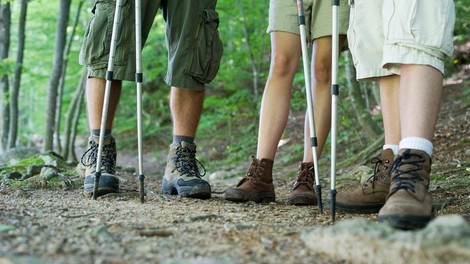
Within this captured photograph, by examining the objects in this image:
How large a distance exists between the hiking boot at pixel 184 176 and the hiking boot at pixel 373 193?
1.09 meters

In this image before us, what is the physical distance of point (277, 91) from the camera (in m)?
4.02

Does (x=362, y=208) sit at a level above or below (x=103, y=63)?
below

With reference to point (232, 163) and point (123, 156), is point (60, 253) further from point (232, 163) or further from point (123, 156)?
point (123, 156)

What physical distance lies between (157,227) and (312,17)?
2.10 meters

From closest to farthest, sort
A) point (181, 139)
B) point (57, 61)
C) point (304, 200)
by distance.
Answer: point (304, 200) < point (181, 139) < point (57, 61)

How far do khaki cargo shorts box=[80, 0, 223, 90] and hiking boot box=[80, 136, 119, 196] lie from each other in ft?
1.67

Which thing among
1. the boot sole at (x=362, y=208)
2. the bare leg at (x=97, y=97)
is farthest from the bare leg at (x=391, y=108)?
the bare leg at (x=97, y=97)

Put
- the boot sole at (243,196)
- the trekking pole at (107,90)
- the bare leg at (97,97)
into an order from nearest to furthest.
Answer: the trekking pole at (107,90), the boot sole at (243,196), the bare leg at (97,97)

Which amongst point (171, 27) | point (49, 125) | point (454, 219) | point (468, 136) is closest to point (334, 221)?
point (454, 219)

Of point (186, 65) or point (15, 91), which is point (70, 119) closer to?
point (15, 91)

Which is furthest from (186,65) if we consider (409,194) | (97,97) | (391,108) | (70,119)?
(70,119)

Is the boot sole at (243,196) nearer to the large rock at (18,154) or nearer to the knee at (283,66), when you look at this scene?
the knee at (283,66)

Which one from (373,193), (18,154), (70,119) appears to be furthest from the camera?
(70,119)

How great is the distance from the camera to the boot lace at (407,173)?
2.71m
